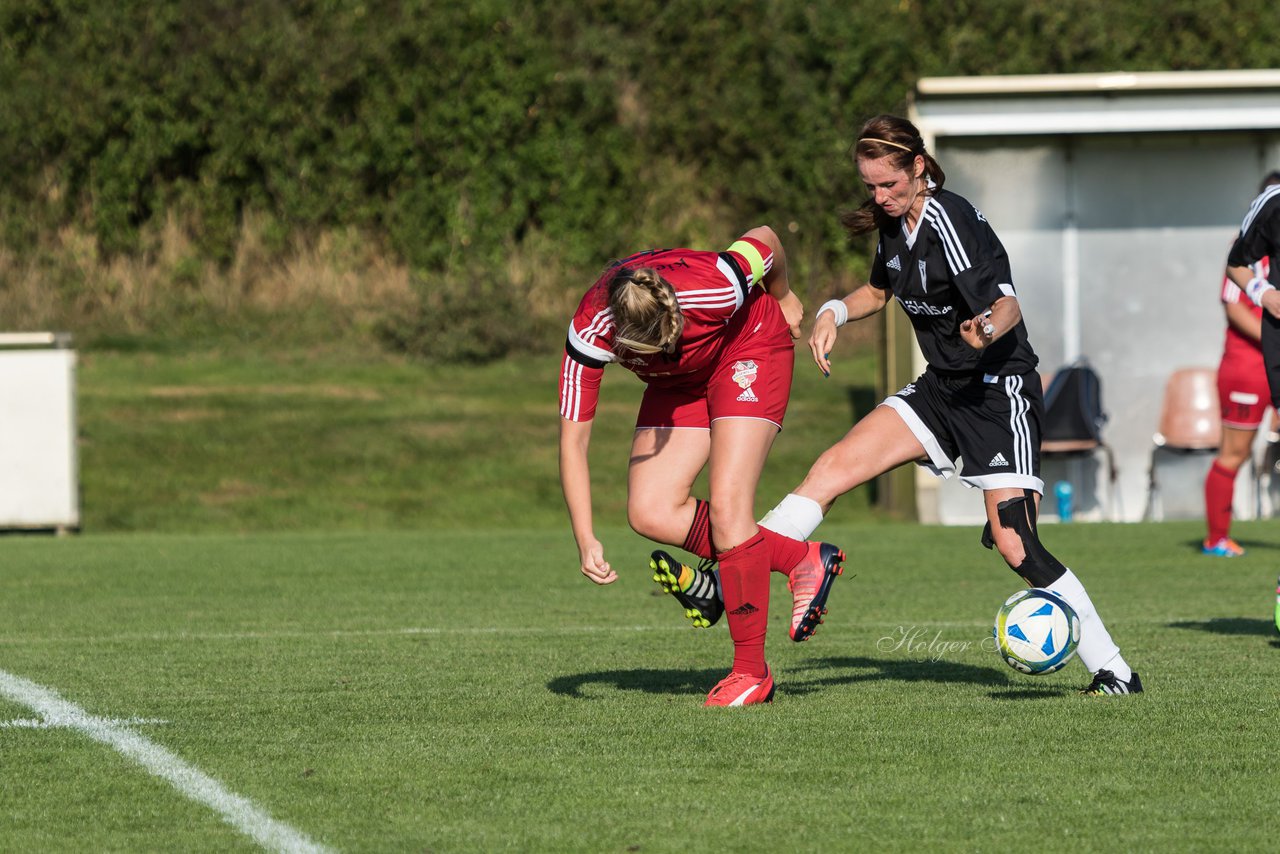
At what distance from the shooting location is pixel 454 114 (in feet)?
73.4

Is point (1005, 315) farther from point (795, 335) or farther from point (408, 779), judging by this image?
point (408, 779)

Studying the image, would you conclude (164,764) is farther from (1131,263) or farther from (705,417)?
(1131,263)

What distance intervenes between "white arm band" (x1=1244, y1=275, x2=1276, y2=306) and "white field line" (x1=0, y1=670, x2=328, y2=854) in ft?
15.6

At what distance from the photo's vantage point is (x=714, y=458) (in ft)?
18.7

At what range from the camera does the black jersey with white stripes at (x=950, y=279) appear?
5477 millimetres

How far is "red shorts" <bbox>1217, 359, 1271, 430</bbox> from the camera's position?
1112cm

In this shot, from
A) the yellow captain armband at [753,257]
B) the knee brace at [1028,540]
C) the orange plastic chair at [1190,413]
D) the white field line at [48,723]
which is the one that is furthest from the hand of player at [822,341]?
the orange plastic chair at [1190,413]

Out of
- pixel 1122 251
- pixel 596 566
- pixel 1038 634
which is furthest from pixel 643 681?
pixel 1122 251

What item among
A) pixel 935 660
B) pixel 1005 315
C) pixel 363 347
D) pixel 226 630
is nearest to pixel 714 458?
pixel 1005 315

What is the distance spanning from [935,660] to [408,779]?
2938 millimetres

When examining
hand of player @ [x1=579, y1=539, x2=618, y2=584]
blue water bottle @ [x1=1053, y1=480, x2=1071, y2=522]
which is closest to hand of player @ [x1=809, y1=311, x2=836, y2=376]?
hand of player @ [x1=579, y1=539, x2=618, y2=584]

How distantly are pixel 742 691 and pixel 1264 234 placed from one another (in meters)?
3.23

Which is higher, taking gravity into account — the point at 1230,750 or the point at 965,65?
the point at 965,65

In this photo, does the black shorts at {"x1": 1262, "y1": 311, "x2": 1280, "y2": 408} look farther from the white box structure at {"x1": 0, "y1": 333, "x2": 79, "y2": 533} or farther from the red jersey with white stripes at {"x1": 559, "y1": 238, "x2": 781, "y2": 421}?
the white box structure at {"x1": 0, "y1": 333, "x2": 79, "y2": 533}
